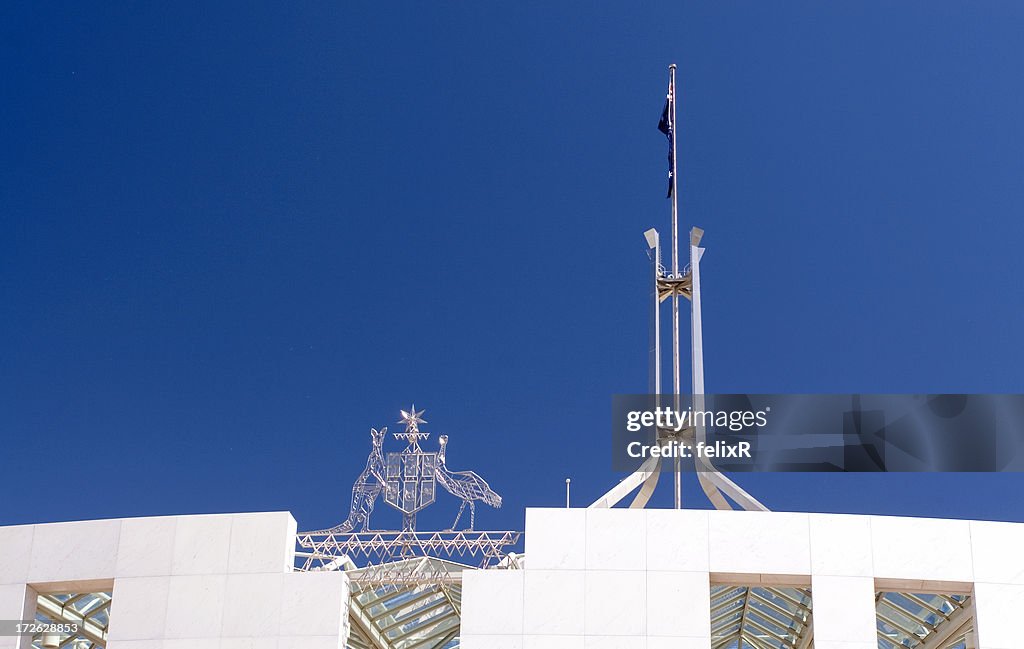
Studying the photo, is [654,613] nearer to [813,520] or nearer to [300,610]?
[813,520]

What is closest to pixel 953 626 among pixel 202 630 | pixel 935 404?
pixel 935 404

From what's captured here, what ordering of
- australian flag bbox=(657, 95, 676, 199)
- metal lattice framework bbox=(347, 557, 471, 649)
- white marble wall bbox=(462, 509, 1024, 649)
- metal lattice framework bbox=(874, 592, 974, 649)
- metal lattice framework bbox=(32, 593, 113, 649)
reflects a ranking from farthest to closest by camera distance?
1. australian flag bbox=(657, 95, 676, 199)
2. metal lattice framework bbox=(32, 593, 113, 649)
3. metal lattice framework bbox=(874, 592, 974, 649)
4. metal lattice framework bbox=(347, 557, 471, 649)
5. white marble wall bbox=(462, 509, 1024, 649)

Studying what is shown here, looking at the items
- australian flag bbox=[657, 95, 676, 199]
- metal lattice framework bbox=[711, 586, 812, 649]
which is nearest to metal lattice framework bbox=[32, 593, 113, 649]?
metal lattice framework bbox=[711, 586, 812, 649]

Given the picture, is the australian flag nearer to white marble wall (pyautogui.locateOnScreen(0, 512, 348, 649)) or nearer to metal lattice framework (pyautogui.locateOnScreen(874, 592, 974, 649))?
metal lattice framework (pyautogui.locateOnScreen(874, 592, 974, 649))

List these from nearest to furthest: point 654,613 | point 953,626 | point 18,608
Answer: point 654,613, point 18,608, point 953,626

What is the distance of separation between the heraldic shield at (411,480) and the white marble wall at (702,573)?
10.5 feet

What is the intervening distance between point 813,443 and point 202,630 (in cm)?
1449

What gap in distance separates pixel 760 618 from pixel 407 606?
36.3ft

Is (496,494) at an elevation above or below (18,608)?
above

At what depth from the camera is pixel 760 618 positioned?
111 feet

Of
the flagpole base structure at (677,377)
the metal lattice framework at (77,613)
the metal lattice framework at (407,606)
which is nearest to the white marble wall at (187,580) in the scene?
the metal lattice framework at (407,606)

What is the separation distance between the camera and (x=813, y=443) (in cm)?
2706

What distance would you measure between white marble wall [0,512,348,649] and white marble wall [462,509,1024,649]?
11.9 ft

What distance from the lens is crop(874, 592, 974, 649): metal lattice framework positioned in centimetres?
2645
